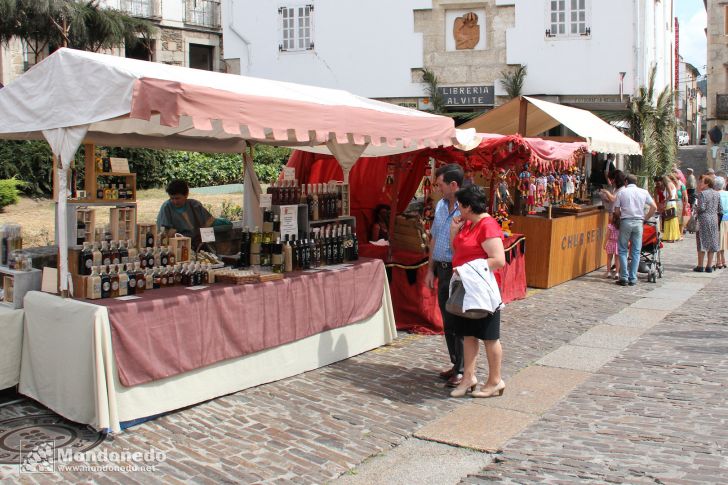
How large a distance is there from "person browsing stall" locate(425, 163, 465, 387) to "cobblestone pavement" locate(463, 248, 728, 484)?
36.2 inches

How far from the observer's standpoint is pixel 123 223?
5.99 m

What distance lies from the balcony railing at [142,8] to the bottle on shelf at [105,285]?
88.0 ft

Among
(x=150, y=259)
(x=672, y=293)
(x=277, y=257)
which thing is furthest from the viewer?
(x=672, y=293)

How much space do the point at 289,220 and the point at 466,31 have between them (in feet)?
57.3

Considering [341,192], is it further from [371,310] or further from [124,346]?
[124,346]

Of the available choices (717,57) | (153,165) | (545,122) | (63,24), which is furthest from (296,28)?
(717,57)

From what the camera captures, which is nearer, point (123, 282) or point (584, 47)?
point (123, 282)

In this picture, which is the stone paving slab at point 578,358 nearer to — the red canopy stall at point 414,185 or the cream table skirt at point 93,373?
the red canopy stall at point 414,185

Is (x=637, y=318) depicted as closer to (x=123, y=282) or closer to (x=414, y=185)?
(x=414, y=185)

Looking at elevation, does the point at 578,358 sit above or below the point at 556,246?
below

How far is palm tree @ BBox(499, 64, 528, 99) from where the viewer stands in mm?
21641

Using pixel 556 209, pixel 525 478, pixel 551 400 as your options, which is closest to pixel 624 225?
pixel 556 209

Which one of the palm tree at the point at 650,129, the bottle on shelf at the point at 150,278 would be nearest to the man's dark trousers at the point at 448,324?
the bottle on shelf at the point at 150,278

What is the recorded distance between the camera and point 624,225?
435 inches
